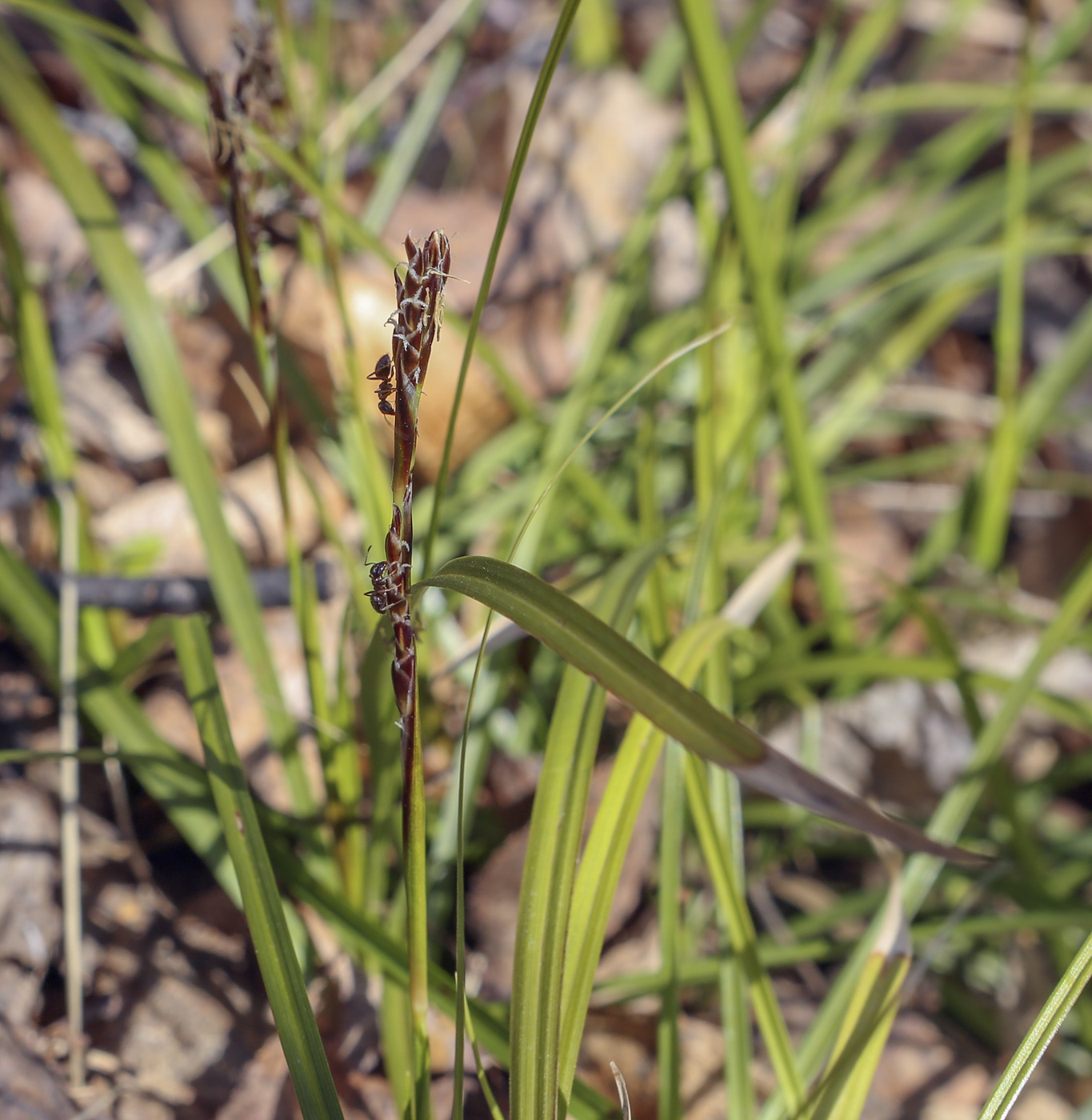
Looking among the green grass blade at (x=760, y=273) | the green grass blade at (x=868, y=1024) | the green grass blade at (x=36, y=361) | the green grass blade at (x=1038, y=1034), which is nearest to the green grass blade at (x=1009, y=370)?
the green grass blade at (x=760, y=273)

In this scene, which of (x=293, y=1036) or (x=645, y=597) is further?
(x=645, y=597)

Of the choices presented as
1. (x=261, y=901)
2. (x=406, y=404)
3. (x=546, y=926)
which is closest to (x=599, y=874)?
(x=546, y=926)

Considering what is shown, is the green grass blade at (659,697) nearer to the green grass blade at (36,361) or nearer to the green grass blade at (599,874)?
the green grass blade at (599,874)

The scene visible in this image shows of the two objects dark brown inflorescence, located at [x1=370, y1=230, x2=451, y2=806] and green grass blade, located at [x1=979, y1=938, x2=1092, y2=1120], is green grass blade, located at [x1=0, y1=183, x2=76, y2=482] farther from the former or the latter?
green grass blade, located at [x1=979, y1=938, x2=1092, y2=1120]

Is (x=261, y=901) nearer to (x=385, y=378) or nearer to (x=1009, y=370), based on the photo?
(x=385, y=378)

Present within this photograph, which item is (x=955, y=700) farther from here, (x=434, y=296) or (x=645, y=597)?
(x=434, y=296)

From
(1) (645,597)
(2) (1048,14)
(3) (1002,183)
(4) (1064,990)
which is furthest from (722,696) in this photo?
(2) (1048,14)
